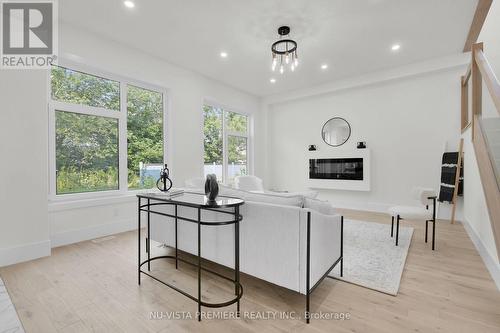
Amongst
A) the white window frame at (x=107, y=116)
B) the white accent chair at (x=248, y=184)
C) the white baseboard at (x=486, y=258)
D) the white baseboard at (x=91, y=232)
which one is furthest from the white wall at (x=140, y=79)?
the white baseboard at (x=486, y=258)

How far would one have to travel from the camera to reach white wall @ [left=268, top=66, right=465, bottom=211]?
4875 millimetres

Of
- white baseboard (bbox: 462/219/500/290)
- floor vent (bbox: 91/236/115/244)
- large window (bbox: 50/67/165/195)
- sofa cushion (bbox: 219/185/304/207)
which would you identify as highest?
large window (bbox: 50/67/165/195)

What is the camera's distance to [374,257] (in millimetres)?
2883

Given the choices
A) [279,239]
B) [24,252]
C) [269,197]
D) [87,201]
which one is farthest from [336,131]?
[24,252]

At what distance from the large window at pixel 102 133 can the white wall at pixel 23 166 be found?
1.26 feet

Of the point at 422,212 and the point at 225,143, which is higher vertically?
the point at 225,143

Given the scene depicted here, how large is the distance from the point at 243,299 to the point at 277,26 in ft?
11.7

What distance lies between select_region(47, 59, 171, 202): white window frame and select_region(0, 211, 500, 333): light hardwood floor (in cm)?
113

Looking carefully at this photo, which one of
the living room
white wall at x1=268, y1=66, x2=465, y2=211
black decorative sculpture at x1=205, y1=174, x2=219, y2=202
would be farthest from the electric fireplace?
black decorative sculpture at x1=205, y1=174, x2=219, y2=202

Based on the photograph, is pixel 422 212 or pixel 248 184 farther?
pixel 248 184

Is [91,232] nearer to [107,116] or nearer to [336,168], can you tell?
[107,116]

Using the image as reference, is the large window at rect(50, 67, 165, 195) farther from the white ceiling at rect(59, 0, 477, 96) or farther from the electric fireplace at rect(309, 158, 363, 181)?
the electric fireplace at rect(309, 158, 363, 181)
